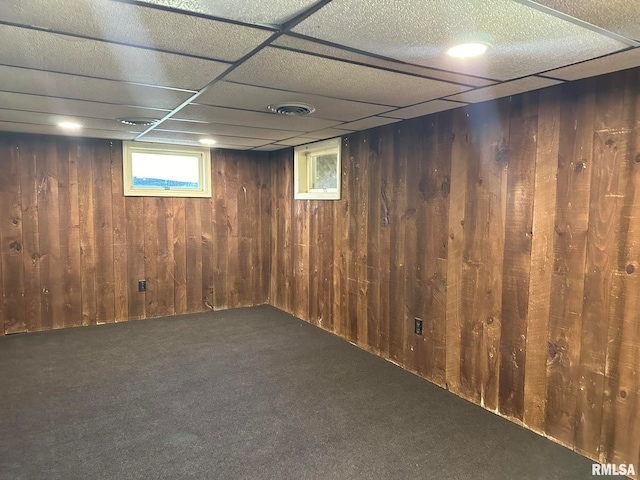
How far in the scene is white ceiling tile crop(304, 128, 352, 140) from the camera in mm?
3656

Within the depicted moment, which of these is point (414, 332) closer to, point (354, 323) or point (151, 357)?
point (354, 323)

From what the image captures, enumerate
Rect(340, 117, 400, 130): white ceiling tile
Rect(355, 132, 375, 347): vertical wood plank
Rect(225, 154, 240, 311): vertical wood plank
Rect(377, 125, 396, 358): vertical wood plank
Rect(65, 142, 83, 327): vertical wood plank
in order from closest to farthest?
Rect(340, 117, 400, 130): white ceiling tile, Rect(377, 125, 396, 358): vertical wood plank, Rect(355, 132, 375, 347): vertical wood plank, Rect(65, 142, 83, 327): vertical wood plank, Rect(225, 154, 240, 311): vertical wood plank

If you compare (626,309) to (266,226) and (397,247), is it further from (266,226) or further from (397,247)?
(266,226)

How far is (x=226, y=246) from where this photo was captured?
5195 mm

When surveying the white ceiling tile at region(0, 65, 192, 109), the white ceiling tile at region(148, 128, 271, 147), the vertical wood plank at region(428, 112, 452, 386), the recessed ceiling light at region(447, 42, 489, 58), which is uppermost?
the white ceiling tile at region(148, 128, 271, 147)

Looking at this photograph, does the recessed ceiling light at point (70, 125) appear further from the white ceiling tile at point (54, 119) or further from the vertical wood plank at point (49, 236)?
the vertical wood plank at point (49, 236)

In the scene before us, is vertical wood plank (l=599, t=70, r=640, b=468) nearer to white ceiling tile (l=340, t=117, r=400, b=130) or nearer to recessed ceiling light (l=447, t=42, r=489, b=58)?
recessed ceiling light (l=447, t=42, r=489, b=58)

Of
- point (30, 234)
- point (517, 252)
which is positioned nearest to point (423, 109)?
point (517, 252)

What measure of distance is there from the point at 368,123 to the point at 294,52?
1.68 m

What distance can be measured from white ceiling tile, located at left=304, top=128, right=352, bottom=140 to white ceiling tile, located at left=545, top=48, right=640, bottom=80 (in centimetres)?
189

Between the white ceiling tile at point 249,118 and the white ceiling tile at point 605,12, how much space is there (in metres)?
1.88

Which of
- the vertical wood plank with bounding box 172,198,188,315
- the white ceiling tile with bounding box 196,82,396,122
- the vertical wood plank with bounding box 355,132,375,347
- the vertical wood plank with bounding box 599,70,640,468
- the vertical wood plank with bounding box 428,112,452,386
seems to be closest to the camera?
the vertical wood plank with bounding box 599,70,640,468

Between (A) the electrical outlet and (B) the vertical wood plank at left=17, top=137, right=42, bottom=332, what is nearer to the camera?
(A) the electrical outlet

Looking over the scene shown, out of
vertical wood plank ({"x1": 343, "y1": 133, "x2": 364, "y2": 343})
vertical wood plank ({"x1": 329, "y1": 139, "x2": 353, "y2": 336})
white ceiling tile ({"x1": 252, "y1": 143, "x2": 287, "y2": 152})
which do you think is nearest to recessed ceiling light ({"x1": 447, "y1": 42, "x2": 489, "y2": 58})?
vertical wood plank ({"x1": 343, "y1": 133, "x2": 364, "y2": 343})
